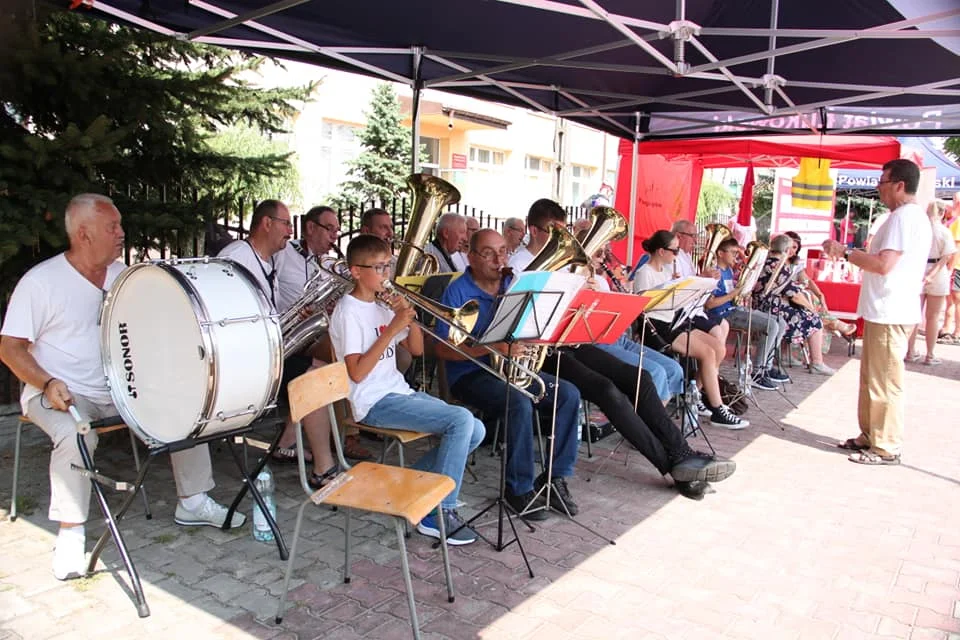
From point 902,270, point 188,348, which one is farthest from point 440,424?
point 902,270

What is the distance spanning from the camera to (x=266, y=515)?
3.57 meters

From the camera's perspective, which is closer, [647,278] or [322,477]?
[322,477]

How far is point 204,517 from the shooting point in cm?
384

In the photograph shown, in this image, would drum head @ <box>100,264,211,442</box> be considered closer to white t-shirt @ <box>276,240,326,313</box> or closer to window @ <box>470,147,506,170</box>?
white t-shirt @ <box>276,240,326,313</box>

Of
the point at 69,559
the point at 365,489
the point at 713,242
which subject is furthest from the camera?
the point at 713,242

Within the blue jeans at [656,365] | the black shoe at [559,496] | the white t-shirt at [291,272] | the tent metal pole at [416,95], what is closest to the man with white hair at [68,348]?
the white t-shirt at [291,272]

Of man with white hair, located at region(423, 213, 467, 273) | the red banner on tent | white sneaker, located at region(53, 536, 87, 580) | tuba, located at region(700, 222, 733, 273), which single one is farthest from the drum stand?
the red banner on tent

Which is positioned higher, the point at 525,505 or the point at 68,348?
the point at 68,348

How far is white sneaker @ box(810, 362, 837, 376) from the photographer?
348 inches

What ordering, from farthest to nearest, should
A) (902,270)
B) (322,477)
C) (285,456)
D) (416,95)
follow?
(416,95) < (902,270) < (285,456) < (322,477)

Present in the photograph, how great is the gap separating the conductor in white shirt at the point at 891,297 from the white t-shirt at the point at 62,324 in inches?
196

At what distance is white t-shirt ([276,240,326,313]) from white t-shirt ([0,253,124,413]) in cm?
158

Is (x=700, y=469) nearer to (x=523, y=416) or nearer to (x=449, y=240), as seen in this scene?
(x=523, y=416)

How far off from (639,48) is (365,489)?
4.54 meters
